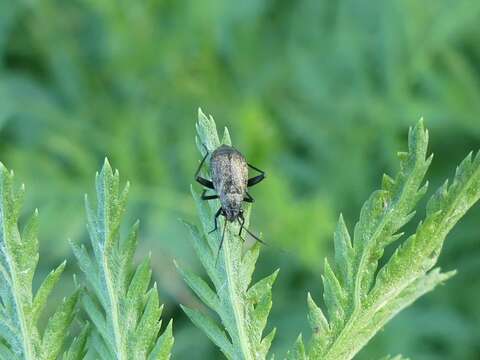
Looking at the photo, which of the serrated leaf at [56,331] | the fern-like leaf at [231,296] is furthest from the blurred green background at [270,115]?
the serrated leaf at [56,331]

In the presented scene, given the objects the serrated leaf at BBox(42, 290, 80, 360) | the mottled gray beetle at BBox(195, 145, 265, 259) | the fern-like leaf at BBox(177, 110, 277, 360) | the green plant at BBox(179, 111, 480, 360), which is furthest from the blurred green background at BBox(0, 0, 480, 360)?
the serrated leaf at BBox(42, 290, 80, 360)

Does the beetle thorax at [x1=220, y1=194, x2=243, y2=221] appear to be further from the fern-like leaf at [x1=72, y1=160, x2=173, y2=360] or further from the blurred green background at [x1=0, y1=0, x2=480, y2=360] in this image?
the blurred green background at [x1=0, y1=0, x2=480, y2=360]

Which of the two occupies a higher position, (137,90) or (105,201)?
(137,90)

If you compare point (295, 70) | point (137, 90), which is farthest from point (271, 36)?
point (137, 90)

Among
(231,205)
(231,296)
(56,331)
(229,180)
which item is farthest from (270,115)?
(56,331)

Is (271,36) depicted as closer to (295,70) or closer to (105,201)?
(295,70)

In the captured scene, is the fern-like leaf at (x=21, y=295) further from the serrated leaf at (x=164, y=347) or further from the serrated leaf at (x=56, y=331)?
the serrated leaf at (x=164, y=347)

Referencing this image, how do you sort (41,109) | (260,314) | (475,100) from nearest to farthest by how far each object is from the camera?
1. (260,314)
2. (475,100)
3. (41,109)
